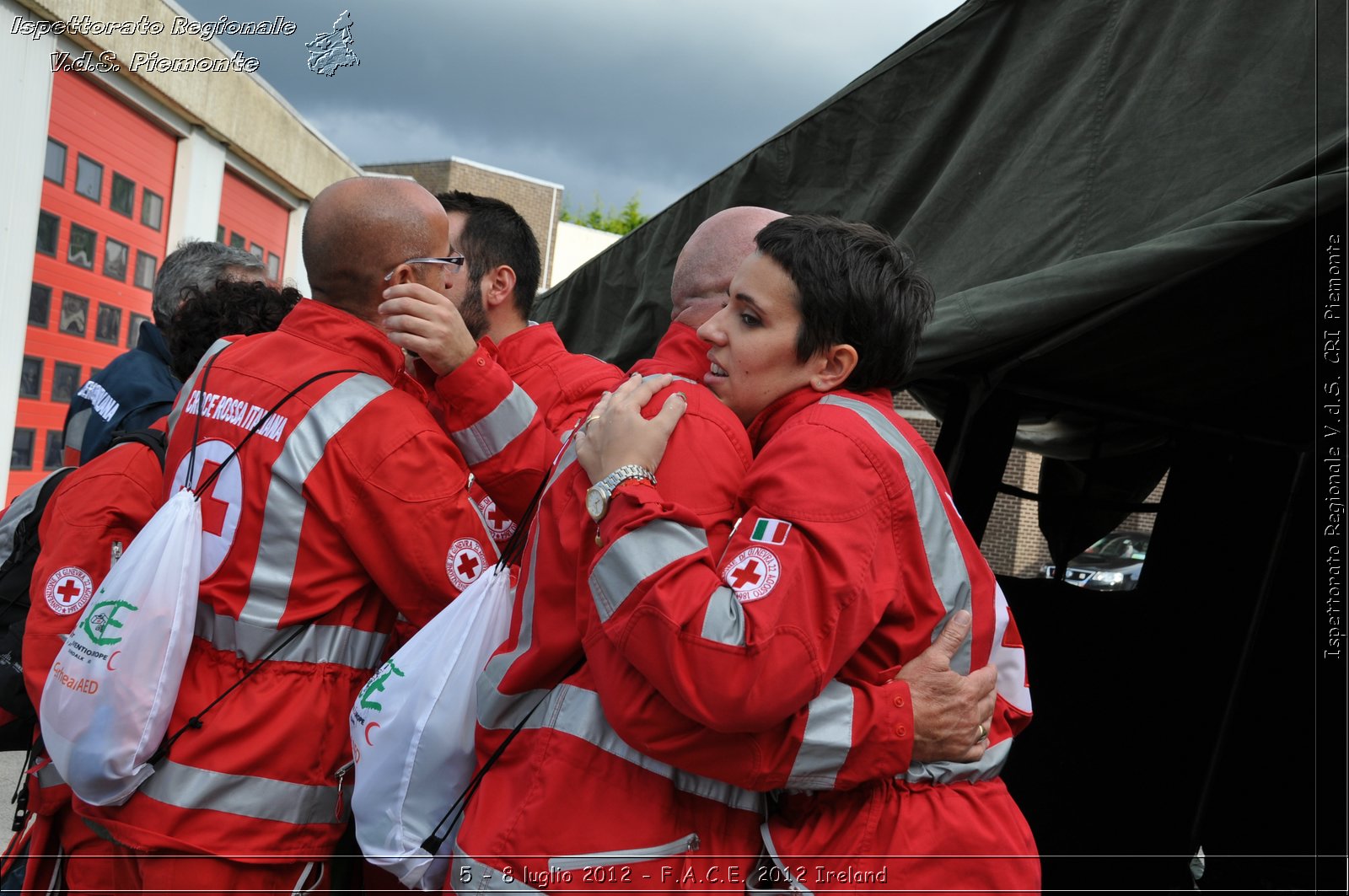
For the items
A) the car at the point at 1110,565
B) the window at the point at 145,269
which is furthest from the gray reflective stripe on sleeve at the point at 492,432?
the window at the point at 145,269

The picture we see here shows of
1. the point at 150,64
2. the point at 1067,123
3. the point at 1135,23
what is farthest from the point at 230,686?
the point at 150,64

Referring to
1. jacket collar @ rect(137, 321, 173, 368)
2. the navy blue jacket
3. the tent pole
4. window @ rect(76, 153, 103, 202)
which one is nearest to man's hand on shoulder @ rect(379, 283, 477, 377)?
the navy blue jacket

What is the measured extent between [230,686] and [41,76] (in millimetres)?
7868

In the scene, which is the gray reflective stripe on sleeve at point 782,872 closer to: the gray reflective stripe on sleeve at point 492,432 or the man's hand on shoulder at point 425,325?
the gray reflective stripe on sleeve at point 492,432

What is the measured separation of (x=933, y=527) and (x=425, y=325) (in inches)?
45.3

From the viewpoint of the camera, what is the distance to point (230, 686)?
2.11 metres

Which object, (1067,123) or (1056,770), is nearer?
(1067,123)

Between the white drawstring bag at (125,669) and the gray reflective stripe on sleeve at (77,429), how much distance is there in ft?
6.19

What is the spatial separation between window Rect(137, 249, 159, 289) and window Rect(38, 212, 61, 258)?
4.86 ft

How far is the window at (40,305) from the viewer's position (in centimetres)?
867

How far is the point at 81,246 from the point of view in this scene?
9.26 metres

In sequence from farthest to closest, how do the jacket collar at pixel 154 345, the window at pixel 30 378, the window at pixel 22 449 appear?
the window at pixel 22 449 → the window at pixel 30 378 → the jacket collar at pixel 154 345

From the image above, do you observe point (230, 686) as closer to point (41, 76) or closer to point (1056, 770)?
point (1056, 770)

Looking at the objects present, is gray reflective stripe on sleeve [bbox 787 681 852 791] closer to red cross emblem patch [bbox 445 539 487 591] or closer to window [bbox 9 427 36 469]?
red cross emblem patch [bbox 445 539 487 591]
